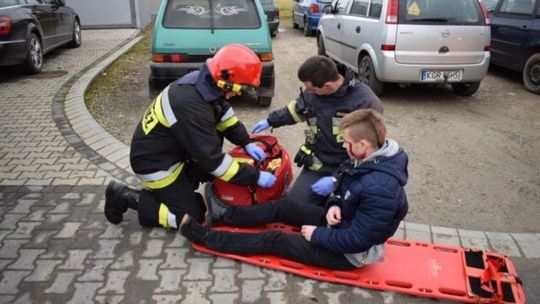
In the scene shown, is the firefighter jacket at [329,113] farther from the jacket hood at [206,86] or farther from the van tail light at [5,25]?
the van tail light at [5,25]

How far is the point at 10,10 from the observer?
849 cm

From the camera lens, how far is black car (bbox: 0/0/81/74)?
8.27 m

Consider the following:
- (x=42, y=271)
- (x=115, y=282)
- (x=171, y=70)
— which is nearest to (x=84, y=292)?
(x=115, y=282)

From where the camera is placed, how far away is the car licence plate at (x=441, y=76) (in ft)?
22.9

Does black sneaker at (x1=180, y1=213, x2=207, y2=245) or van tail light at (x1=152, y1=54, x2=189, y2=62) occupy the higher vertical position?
van tail light at (x1=152, y1=54, x2=189, y2=62)

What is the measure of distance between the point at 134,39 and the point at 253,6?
7388mm

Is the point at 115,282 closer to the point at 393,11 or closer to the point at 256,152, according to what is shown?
the point at 256,152

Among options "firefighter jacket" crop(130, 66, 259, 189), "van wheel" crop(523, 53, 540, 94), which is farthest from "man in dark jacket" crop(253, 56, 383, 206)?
"van wheel" crop(523, 53, 540, 94)

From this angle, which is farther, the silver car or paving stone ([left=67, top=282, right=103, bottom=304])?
the silver car

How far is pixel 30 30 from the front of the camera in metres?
8.86

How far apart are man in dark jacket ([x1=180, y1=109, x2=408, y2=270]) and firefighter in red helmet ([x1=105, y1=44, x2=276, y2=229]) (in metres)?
0.25

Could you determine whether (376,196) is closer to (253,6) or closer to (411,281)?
(411,281)

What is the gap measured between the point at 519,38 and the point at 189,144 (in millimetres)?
7135

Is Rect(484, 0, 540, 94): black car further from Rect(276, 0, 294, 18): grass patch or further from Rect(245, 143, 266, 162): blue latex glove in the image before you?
Rect(276, 0, 294, 18): grass patch
